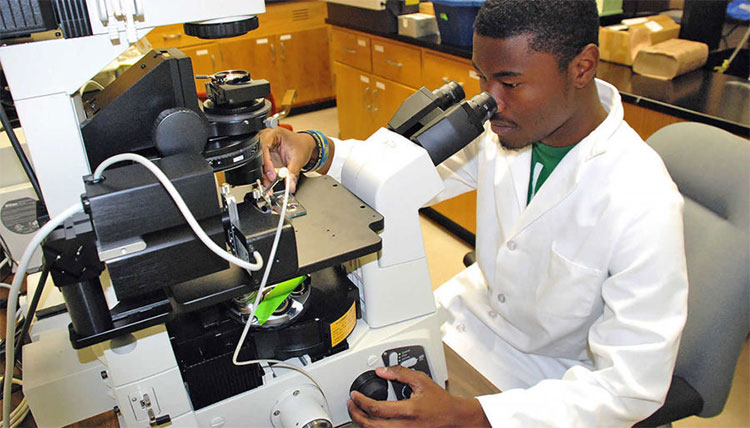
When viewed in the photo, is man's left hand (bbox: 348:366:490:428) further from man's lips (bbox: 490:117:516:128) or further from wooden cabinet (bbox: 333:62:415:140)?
wooden cabinet (bbox: 333:62:415:140)

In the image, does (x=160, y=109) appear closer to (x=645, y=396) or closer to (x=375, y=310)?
(x=375, y=310)

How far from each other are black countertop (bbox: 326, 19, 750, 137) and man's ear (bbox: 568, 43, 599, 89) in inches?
32.9

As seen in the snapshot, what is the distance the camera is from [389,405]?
2.44ft

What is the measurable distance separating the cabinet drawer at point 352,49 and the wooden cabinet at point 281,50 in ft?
2.72

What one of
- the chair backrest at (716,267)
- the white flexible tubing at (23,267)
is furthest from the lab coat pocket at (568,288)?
the white flexible tubing at (23,267)

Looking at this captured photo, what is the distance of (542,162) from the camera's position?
108 centimetres

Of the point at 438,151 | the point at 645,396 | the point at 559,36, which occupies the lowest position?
the point at 645,396

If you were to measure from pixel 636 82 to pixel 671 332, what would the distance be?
53.4 inches

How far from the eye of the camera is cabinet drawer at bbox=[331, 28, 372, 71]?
2869 mm

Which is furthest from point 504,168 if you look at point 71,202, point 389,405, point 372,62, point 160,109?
point 372,62

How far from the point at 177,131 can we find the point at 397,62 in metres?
2.12

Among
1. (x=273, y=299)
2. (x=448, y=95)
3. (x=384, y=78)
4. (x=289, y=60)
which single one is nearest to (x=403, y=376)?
(x=273, y=299)

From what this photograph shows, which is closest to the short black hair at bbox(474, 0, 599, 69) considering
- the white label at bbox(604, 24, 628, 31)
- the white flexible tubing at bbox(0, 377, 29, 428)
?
the white flexible tubing at bbox(0, 377, 29, 428)

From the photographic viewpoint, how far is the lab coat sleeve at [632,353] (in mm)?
760
